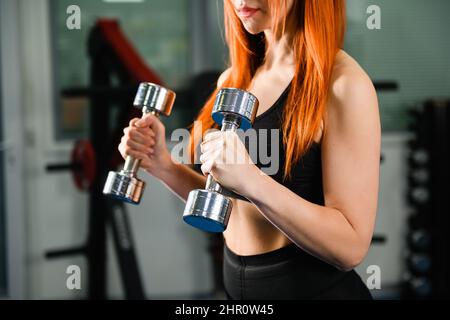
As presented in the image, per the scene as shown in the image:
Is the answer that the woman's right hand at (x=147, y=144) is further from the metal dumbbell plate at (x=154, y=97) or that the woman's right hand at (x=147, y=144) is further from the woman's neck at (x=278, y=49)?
the woman's neck at (x=278, y=49)

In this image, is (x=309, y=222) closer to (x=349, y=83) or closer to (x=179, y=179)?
(x=349, y=83)

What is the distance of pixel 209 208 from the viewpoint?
2.24 feet

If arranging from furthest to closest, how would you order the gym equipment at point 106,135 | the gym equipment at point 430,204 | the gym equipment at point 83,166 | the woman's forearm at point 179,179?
the gym equipment at point 430,204
the gym equipment at point 83,166
the gym equipment at point 106,135
the woman's forearm at point 179,179

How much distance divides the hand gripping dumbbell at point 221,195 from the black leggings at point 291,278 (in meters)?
0.16

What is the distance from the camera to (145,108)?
34.8 inches

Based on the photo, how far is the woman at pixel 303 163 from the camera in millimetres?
698

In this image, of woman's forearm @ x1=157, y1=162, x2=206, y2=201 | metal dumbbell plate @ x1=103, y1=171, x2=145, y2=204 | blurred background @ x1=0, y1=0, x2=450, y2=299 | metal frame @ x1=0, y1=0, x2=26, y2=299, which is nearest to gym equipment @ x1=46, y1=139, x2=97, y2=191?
blurred background @ x1=0, y1=0, x2=450, y2=299

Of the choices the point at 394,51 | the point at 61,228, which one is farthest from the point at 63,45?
the point at 394,51

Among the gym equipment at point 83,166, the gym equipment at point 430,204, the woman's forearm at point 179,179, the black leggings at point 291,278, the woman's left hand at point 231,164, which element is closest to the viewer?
the woman's left hand at point 231,164

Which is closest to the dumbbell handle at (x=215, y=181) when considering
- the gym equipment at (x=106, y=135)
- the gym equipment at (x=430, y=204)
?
the gym equipment at (x=106, y=135)

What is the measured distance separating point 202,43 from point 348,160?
230cm

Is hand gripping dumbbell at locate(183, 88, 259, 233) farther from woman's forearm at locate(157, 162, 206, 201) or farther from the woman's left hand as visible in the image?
woman's forearm at locate(157, 162, 206, 201)

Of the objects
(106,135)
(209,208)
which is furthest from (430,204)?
(209,208)

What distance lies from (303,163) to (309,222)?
103 mm
